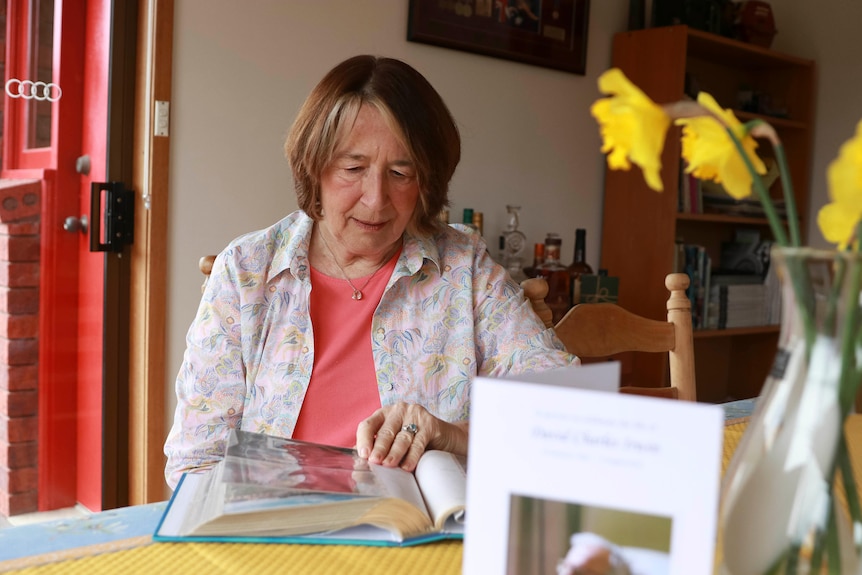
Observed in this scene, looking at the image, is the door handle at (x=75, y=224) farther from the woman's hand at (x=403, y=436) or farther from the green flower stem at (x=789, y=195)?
the green flower stem at (x=789, y=195)

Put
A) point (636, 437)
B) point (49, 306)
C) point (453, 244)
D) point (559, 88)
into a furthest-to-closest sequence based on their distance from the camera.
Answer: point (559, 88) < point (49, 306) < point (453, 244) < point (636, 437)

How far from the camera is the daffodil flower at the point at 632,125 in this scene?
1.53ft

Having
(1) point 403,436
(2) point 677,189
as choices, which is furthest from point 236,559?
(2) point 677,189

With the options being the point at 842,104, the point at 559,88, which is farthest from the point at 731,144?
the point at 842,104

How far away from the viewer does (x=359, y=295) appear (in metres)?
1.39

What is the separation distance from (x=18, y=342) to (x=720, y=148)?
2087mm

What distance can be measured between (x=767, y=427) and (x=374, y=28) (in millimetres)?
2296

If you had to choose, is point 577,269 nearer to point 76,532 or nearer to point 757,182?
point 76,532

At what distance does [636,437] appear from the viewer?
1.47ft

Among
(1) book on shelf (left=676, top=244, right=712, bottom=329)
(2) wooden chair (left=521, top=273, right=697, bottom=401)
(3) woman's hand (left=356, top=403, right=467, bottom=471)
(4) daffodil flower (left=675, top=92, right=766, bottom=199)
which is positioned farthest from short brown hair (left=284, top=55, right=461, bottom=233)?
(1) book on shelf (left=676, top=244, right=712, bottom=329)

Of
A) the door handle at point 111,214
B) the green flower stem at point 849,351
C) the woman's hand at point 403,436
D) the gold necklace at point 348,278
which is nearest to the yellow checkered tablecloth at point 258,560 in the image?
the woman's hand at point 403,436

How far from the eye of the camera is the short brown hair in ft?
4.40

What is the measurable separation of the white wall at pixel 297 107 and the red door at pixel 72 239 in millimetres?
180

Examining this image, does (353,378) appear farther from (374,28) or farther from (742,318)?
(742,318)
